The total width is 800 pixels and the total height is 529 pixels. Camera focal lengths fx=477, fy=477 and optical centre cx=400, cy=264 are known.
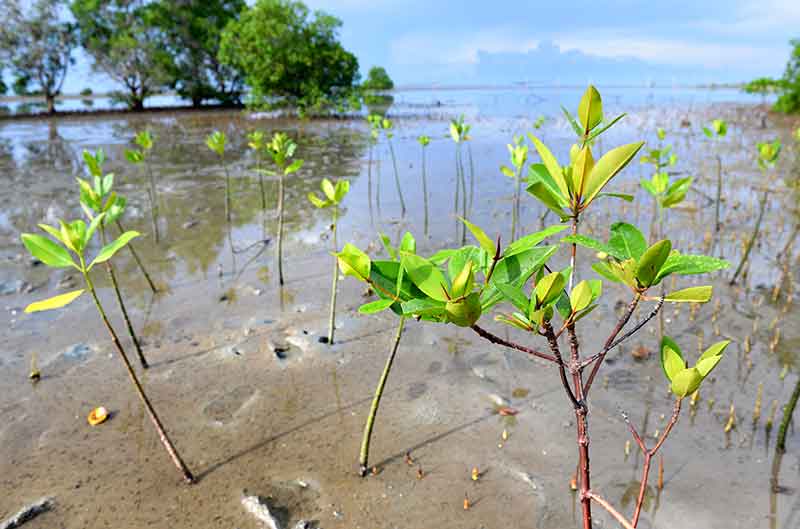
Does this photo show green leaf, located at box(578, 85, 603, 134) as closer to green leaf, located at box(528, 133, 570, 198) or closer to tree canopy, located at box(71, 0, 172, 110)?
green leaf, located at box(528, 133, 570, 198)

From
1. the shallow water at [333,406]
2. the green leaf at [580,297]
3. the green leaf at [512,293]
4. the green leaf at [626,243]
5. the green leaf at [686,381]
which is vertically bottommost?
the shallow water at [333,406]

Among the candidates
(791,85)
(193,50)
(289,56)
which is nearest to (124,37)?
(193,50)

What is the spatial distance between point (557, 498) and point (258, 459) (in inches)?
51.5

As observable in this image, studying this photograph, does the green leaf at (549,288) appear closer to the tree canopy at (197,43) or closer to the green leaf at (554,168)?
the green leaf at (554,168)

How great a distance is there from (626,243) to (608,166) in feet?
0.48

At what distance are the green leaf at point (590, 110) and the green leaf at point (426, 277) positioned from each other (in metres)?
0.44

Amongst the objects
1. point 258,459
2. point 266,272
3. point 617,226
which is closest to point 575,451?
point 258,459

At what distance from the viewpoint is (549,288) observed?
78 cm

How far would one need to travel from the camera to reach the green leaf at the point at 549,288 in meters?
0.77

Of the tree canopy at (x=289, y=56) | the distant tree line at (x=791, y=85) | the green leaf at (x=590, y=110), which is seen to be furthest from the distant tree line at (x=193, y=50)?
the green leaf at (x=590, y=110)

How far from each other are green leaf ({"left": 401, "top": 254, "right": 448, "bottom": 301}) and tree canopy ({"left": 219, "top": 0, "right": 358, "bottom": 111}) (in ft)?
69.7

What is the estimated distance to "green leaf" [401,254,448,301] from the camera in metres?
0.74

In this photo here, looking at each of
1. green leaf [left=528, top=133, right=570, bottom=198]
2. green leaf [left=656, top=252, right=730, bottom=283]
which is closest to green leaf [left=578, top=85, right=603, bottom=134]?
green leaf [left=528, top=133, right=570, bottom=198]

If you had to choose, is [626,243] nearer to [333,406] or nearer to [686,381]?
[686,381]
